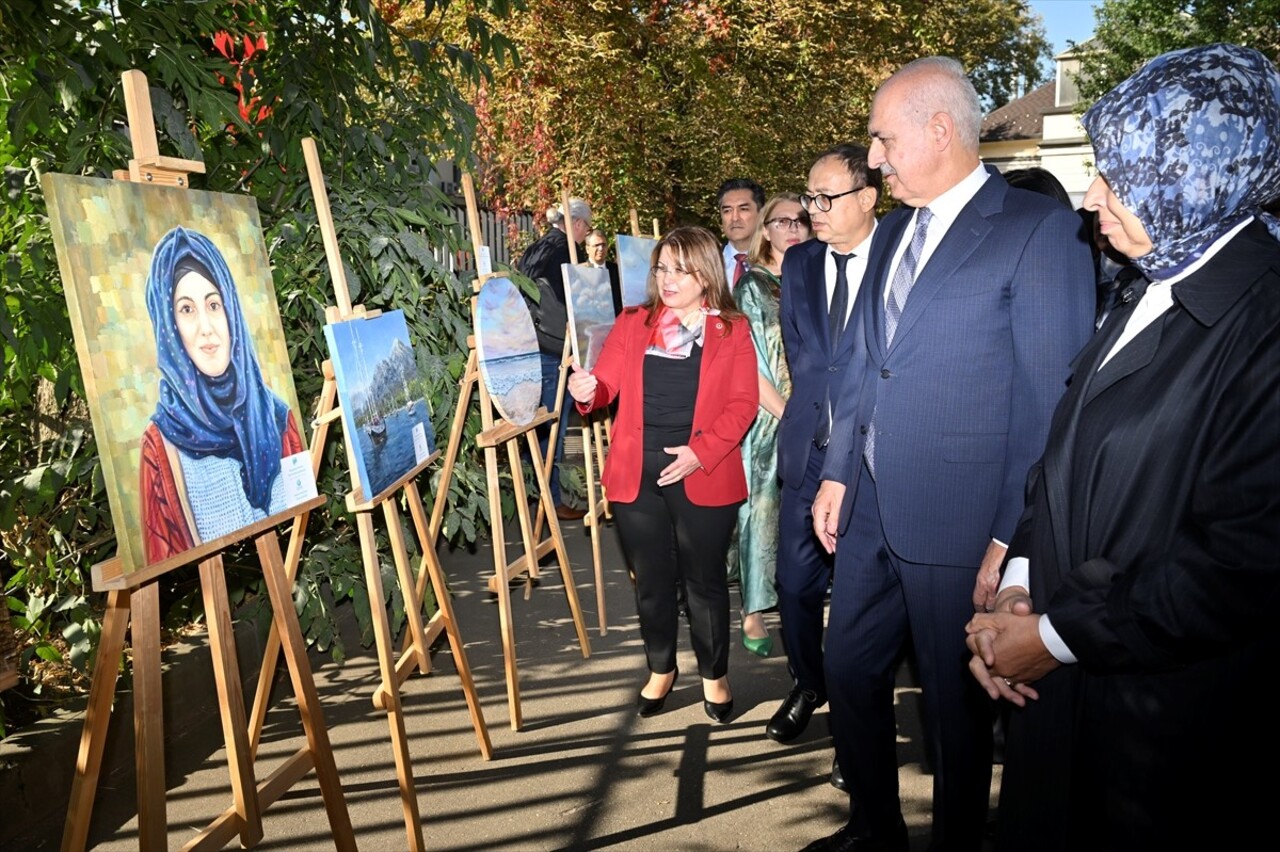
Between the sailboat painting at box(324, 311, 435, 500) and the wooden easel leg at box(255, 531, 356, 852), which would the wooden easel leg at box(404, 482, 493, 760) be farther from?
the wooden easel leg at box(255, 531, 356, 852)

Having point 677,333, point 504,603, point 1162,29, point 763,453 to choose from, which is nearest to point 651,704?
point 504,603

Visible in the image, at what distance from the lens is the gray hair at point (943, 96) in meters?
2.67

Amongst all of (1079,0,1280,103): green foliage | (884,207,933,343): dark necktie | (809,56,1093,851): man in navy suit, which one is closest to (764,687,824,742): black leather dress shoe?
(809,56,1093,851): man in navy suit

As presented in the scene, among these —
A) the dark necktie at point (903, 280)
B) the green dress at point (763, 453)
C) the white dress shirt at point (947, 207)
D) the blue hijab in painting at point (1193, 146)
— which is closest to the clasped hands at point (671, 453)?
the green dress at point (763, 453)

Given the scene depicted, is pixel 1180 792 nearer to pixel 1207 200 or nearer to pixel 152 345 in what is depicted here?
pixel 1207 200

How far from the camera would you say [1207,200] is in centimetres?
169

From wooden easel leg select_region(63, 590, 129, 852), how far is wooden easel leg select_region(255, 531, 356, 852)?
522mm

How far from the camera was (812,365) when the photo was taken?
4.05 meters

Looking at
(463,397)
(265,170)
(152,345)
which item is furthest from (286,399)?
(265,170)

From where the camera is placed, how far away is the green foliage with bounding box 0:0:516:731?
3.35 m

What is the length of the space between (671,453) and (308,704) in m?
1.73

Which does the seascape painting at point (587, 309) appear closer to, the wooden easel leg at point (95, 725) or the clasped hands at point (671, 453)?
the clasped hands at point (671, 453)

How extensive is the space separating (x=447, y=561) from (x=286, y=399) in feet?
12.5

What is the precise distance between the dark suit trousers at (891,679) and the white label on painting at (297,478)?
5.19ft
